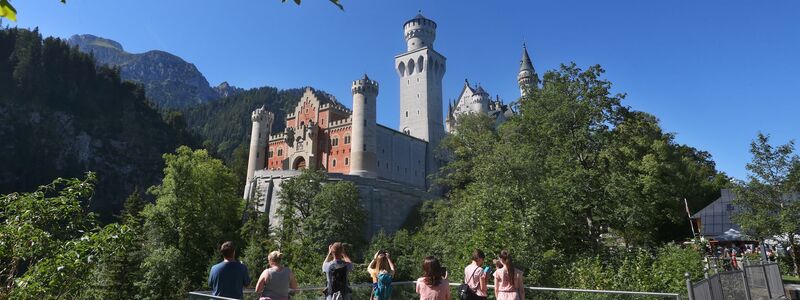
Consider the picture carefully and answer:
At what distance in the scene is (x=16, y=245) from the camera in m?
8.00

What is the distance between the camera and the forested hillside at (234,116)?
424 feet

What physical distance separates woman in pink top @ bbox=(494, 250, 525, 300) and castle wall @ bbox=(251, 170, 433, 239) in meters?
35.3

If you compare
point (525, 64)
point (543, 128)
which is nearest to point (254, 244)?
point (543, 128)

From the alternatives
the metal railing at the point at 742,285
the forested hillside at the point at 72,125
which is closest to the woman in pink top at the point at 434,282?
the metal railing at the point at 742,285

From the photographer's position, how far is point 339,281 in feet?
26.5

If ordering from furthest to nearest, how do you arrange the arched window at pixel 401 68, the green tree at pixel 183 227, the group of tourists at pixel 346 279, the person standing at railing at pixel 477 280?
the arched window at pixel 401 68 < the green tree at pixel 183 227 < the person standing at railing at pixel 477 280 < the group of tourists at pixel 346 279

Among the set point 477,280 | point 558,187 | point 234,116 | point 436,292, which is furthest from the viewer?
point 234,116

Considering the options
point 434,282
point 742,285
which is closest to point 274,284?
point 434,282

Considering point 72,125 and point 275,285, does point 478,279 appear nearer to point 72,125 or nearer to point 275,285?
point 275,285

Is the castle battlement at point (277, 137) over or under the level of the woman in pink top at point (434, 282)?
over

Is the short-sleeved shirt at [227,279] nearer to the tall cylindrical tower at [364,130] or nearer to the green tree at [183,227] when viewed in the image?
the green tree at [183,227]

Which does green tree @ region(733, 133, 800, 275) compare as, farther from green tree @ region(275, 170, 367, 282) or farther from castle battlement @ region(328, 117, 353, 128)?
castle battlement @ region(328, 117, 353, 128)

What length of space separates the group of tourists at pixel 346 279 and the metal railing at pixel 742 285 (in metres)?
2.71

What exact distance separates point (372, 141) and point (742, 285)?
44948 mm
